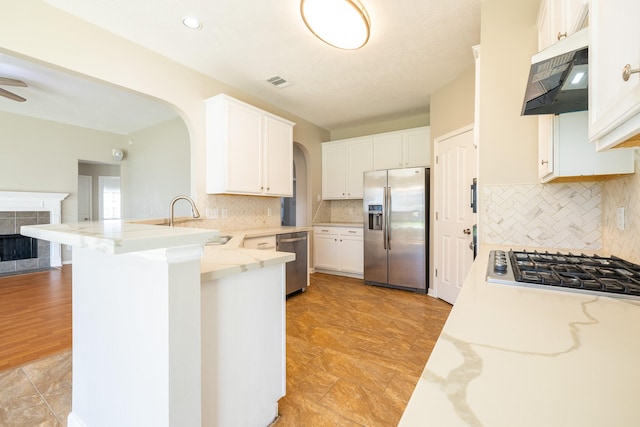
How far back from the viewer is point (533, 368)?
0.47 m

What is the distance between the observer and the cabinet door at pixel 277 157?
3.55m

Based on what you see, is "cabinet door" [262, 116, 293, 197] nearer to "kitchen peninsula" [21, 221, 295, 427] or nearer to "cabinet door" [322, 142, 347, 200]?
"cabinet door" [322, 142, 347, 200]

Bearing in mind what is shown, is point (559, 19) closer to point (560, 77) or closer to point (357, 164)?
point (560, 77)

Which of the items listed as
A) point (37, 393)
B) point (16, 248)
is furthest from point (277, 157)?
point (16, 248)

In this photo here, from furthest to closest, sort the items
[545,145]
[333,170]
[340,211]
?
[340,211] < [333,170] < [545,145]

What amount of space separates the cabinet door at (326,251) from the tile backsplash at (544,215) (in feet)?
9.42

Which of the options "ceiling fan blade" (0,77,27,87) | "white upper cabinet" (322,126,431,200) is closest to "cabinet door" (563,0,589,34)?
"white upper cabinet" (322,126,431,200)

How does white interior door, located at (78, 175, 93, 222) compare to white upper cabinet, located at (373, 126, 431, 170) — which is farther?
white interior door, located at (78, 175, 93, 222)

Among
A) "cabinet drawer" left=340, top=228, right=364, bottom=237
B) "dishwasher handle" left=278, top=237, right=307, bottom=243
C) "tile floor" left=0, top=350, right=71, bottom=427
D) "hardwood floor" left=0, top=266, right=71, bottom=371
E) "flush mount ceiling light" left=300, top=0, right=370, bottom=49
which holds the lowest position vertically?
"tile floor" left=0, top=350, right=71, bottom=427

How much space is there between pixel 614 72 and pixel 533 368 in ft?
2.23

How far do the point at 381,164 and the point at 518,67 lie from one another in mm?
2696

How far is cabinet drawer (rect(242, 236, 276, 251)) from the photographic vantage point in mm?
3082

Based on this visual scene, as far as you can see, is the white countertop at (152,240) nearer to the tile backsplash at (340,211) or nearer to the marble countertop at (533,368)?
the marble countertop at (533,368)

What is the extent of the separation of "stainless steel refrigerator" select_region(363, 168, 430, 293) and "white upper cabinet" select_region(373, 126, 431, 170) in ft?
1.53
